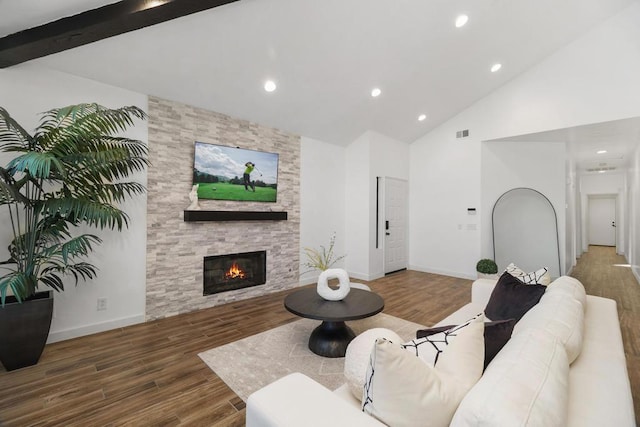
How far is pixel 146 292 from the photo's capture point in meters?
3.56

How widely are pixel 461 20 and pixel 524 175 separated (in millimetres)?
3573

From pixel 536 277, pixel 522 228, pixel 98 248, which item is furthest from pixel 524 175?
pixel 98 248

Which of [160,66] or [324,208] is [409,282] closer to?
[324,208]

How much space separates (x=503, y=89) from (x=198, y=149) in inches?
216

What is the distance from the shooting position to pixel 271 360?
8.57 feet

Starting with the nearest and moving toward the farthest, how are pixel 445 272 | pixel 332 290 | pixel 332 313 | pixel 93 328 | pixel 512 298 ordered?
pixel 512 298 → pixel 332 313 → pixel 332 290 → pixel 93 328 → pixel 445 272

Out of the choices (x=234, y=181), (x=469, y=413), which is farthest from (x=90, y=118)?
(x=469, y=413)

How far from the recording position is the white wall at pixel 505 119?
4133 millimetres

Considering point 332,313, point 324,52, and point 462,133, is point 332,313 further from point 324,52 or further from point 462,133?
point 462,133

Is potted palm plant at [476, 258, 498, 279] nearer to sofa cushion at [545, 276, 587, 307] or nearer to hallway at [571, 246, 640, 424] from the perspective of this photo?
hallway at [571, 246, 640, 424]

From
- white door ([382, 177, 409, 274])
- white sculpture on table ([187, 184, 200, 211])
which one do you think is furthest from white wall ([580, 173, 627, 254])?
Answer: white sculpture on table ([187, 184, 200, 211])

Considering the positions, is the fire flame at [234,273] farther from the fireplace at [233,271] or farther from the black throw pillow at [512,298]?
the black throw pillow at [512,298]

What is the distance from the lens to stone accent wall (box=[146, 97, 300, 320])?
3637mm

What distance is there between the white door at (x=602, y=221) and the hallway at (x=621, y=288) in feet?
8.90
